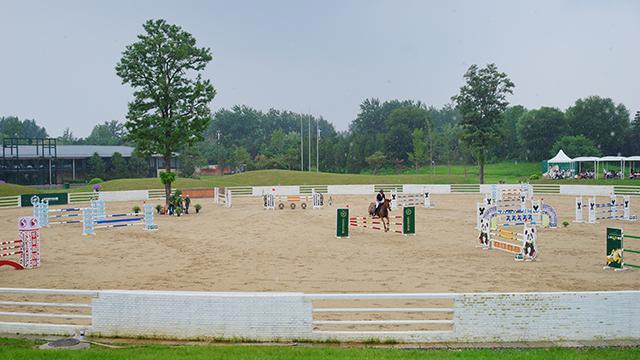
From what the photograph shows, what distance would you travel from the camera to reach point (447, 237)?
82.9 ft

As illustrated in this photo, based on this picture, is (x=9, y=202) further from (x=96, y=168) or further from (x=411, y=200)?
(x=411, y=200)

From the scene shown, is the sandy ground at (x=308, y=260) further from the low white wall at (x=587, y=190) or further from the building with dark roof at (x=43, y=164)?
the building with dark roof at (x=43, y=164)

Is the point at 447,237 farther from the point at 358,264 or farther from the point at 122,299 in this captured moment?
the point at 122,299

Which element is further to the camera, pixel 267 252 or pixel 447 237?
pixel 447 237

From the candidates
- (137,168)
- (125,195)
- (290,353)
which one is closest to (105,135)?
(137,168)

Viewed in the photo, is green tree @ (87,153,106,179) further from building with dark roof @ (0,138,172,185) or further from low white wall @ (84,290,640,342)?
low white wall @ (84,290,640,342)

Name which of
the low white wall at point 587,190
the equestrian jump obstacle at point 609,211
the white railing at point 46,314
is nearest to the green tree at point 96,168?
the low white wall at point 587,190

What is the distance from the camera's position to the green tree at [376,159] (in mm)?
91875

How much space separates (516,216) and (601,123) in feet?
256

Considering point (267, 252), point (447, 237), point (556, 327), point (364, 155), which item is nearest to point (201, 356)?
point (556, 327)

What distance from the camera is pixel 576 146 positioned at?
86375mm

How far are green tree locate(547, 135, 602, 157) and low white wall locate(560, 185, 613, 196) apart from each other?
110 feet

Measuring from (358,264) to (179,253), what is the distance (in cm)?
722

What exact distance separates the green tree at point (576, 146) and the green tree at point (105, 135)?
252 feet
